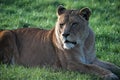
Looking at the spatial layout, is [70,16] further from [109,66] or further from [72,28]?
[109,66]

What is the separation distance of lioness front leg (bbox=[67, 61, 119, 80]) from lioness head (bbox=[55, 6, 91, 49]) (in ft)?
1.11

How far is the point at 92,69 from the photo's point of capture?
7340 mm

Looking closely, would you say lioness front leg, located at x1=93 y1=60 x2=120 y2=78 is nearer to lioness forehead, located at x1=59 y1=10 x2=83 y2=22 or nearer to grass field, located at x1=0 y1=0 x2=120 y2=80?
grass field, located at x1=0 y1=0 x2=120 y2=80

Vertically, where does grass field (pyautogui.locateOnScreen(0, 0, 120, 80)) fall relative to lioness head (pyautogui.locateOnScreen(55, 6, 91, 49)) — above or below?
below

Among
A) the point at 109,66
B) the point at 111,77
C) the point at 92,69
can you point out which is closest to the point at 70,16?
the point at 92,69

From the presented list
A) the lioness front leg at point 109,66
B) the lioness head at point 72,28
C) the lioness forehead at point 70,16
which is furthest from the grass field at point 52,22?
the lioness forehead at point 70,16

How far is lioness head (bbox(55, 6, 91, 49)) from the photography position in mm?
7344

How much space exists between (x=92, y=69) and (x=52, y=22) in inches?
179

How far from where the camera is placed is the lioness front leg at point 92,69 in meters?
7.10

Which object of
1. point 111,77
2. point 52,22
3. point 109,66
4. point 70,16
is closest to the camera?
point 111,77

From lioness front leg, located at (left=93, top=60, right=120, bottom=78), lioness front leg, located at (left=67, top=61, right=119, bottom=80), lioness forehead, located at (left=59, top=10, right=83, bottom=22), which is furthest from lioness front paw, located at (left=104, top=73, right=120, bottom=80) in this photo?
lioness forehead, located at (left=59, top=10, right=83, bottom=22)

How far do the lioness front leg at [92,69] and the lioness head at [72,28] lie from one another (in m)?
0.34

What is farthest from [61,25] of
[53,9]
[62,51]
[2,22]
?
[53,9]

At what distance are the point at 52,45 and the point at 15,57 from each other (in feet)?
2.55
